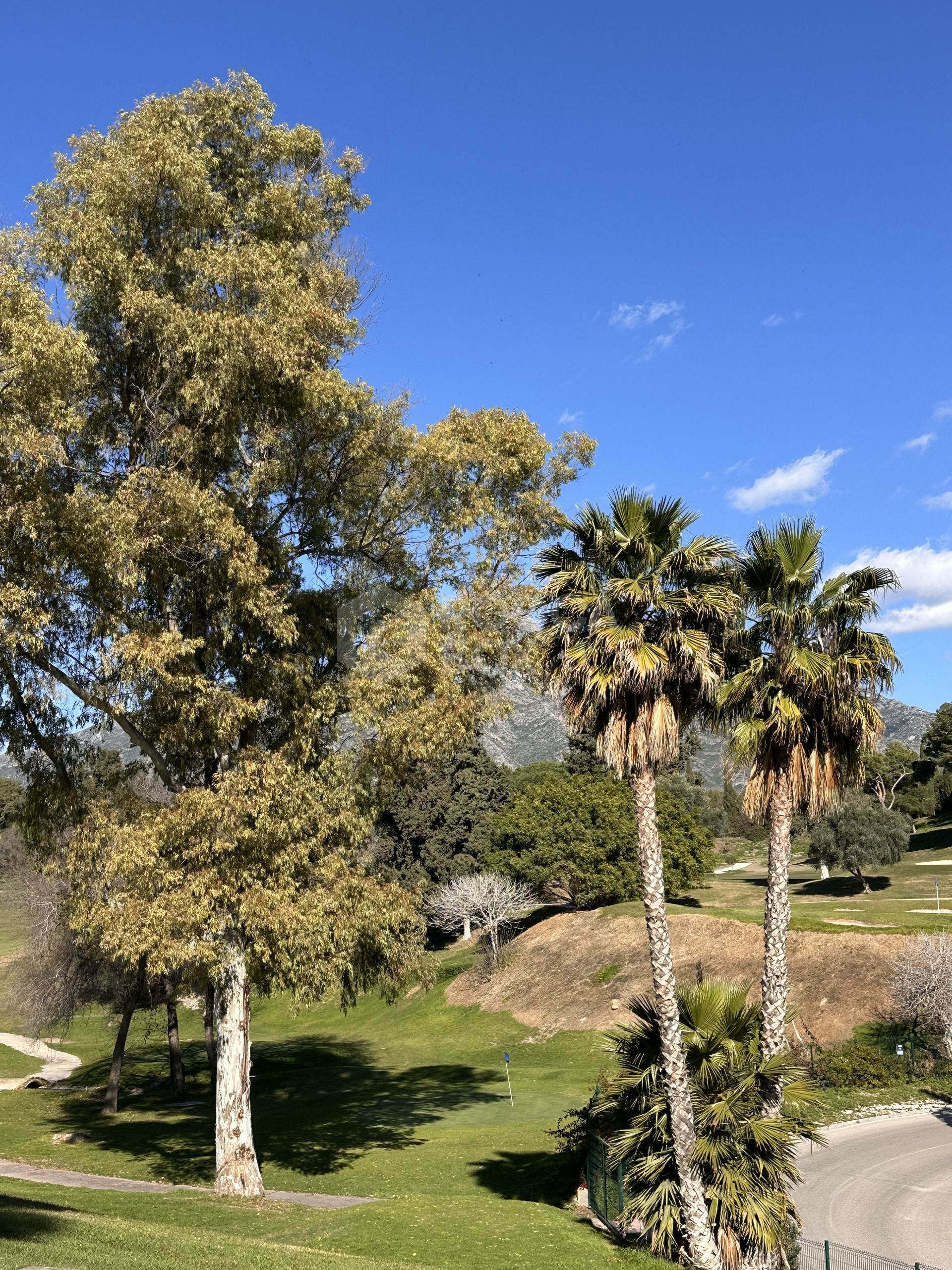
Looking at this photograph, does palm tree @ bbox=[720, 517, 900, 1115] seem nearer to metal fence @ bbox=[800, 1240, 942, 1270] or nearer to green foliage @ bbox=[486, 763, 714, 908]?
metal fence @ bbox=[800, 1240, 942, 1270]

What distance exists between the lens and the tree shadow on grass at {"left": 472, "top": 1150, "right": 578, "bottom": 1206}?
20344 mm

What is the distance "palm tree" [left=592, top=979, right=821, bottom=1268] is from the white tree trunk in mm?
7683

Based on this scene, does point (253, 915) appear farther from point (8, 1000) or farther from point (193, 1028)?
point (193, 1028)

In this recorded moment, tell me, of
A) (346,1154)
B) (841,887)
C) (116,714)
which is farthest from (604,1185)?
(841,887)

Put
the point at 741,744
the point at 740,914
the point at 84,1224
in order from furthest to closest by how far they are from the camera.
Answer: the point at 740,914, the point at 741,744, the point at 84,1224

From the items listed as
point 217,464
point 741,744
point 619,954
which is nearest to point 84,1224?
point 741,744

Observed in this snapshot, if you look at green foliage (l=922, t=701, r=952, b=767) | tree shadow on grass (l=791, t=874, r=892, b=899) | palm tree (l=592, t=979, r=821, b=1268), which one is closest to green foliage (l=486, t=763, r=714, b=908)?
tree shadow on grass (l=791, t=874, r=892, b=899)

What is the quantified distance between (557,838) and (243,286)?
150 feet

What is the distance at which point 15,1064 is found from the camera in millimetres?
45062

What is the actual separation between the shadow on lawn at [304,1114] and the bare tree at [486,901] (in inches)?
433

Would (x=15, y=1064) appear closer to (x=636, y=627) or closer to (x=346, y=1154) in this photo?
(x=346, y=1154)

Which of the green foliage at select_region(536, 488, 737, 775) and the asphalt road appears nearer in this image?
the green foliage at select_region(536, 488, 737, 775)

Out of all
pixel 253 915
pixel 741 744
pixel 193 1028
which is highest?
pixel 741 744

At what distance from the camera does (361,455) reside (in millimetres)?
22016
